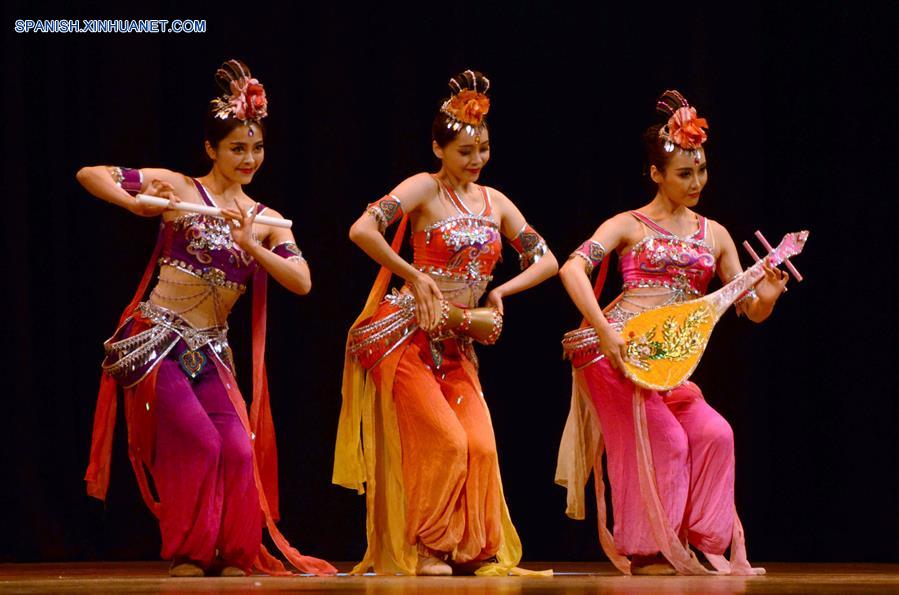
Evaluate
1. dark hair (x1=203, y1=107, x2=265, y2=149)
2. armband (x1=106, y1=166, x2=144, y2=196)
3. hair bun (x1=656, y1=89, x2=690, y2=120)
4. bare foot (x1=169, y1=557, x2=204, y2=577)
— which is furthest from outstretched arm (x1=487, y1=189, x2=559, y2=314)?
bare foot (x1=169, y1=557, x2=204, y2=577)

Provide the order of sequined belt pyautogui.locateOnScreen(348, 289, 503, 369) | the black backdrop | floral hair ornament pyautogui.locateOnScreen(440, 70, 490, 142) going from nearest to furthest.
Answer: sequined belt pyautogui.locateOnScreen(348, 289, 503, 369), floral hair ornament pyautogui.locateOnScreen(440, 70, 490, 142), the black backdrop

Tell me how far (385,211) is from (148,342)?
2.67ft

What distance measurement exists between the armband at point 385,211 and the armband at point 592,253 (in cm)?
63

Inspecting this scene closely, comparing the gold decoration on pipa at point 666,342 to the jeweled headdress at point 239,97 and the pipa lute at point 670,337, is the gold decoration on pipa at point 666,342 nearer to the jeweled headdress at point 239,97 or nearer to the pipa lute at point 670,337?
the pipa lute at point 670,337

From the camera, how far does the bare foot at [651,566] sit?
481cm

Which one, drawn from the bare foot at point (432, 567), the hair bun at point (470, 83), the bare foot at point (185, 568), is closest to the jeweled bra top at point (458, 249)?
the hair bun at point (470, 83)

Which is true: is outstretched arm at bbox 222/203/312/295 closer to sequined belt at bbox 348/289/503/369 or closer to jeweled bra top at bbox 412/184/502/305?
sequined belt at bbox 348/289/503/369

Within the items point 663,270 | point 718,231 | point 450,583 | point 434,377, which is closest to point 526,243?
point 663,270

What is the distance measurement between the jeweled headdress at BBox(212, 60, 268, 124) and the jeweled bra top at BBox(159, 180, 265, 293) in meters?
0.27

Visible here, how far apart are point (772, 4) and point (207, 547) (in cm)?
324

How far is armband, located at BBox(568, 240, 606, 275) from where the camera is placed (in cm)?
500

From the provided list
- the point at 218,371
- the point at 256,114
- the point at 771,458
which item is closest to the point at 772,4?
the point at 771,458

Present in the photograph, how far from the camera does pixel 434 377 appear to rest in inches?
190

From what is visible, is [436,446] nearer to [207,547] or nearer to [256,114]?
[207,547]
